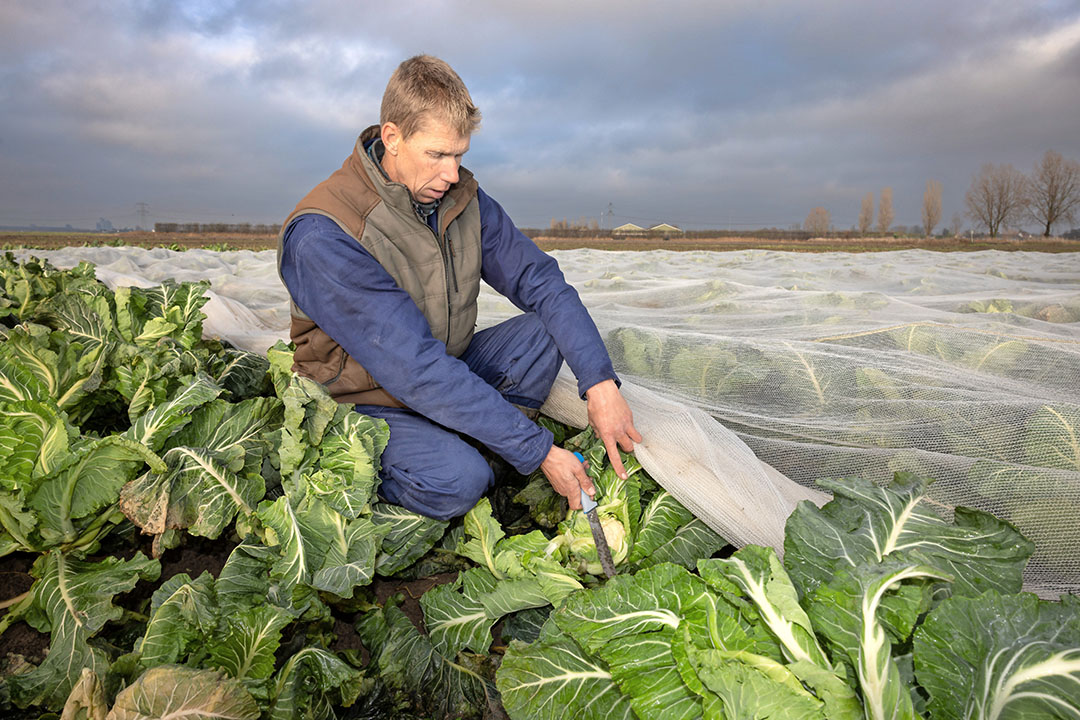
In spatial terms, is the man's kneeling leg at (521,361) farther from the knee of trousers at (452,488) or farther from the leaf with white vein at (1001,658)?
the leaf with white vein at (1001,658)

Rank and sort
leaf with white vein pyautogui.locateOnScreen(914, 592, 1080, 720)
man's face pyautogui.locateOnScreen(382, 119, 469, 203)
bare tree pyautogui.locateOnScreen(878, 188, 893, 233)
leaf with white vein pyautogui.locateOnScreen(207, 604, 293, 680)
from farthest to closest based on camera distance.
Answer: bare tree pyautogui.locateOnScreen(878, 188, 893, 233)
man's face pyautogui.locateOnScreen(382, 119, 469, 203)
leaf with white vein pyautogui.locateOnScreen(207, 604, 293, 680)
leaf with white vein pyautogui.locateOnScreen(914, 592, 1080, 720)

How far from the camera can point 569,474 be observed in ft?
7.25

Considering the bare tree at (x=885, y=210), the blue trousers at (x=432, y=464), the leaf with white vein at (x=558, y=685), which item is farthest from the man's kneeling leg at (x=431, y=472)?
the bare tree at (x=885, y=210)

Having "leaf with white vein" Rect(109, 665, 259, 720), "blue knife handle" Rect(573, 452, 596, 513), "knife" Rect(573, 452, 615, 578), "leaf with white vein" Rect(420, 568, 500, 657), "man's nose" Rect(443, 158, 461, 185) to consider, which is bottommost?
"leaf with white vein" Rect(420, 568, 500, 657)

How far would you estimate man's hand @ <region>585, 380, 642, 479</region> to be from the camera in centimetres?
233

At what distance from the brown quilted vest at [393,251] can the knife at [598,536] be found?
88 centimetres

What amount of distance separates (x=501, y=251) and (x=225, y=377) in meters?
1.62

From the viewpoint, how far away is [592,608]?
1.75m

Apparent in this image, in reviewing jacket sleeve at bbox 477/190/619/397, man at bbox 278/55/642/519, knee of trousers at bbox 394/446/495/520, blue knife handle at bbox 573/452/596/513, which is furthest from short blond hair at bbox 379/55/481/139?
blue knife handle at bbox 573/452/596/513

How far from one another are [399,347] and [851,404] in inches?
75.8

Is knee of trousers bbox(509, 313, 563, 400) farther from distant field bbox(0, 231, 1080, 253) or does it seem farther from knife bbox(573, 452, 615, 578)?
distant field bbox(0, 231, 1080, 253)

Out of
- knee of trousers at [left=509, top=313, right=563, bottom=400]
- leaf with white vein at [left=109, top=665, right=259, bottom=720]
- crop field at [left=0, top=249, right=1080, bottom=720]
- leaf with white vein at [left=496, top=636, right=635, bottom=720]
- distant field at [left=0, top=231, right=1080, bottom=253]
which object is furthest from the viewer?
distant field at [left=0, top=231, right=1080, bottom=253]

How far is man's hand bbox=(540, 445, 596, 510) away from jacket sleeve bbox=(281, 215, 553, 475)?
0.14ft

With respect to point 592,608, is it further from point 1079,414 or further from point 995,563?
point 1079,414
